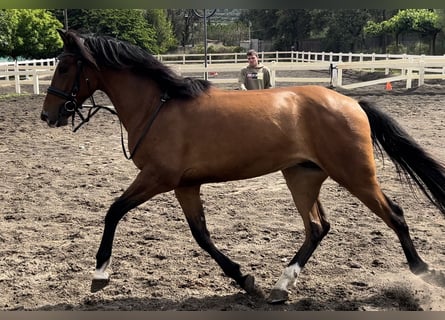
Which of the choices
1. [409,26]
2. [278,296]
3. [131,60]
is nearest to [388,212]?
[278,296]

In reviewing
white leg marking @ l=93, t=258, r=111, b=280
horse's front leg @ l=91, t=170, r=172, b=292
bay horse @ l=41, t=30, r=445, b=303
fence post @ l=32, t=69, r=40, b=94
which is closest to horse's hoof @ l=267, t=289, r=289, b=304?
bay horse @ l=41, t=30, r=445, b=303

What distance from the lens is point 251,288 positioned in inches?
134

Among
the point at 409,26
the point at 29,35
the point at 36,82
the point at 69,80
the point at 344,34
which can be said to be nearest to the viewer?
the point at 69,80

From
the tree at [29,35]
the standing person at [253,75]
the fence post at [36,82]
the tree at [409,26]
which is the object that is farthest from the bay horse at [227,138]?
the tree at [409,26]

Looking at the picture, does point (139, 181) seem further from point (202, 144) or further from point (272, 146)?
point (272, 146)

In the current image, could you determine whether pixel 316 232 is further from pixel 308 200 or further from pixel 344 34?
pixel 344 34

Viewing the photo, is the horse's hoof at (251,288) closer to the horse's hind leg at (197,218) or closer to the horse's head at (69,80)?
the horse's hind leg at (197,218)

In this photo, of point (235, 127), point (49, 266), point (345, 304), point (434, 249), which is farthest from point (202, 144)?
point (434, 249)

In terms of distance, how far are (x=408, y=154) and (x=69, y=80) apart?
251 centimetres

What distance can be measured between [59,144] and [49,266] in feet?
19.9

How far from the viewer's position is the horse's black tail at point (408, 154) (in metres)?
3.46

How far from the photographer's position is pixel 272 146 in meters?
3.27

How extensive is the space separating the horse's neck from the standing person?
3758mm

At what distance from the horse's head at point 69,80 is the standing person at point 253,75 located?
3.89 m
